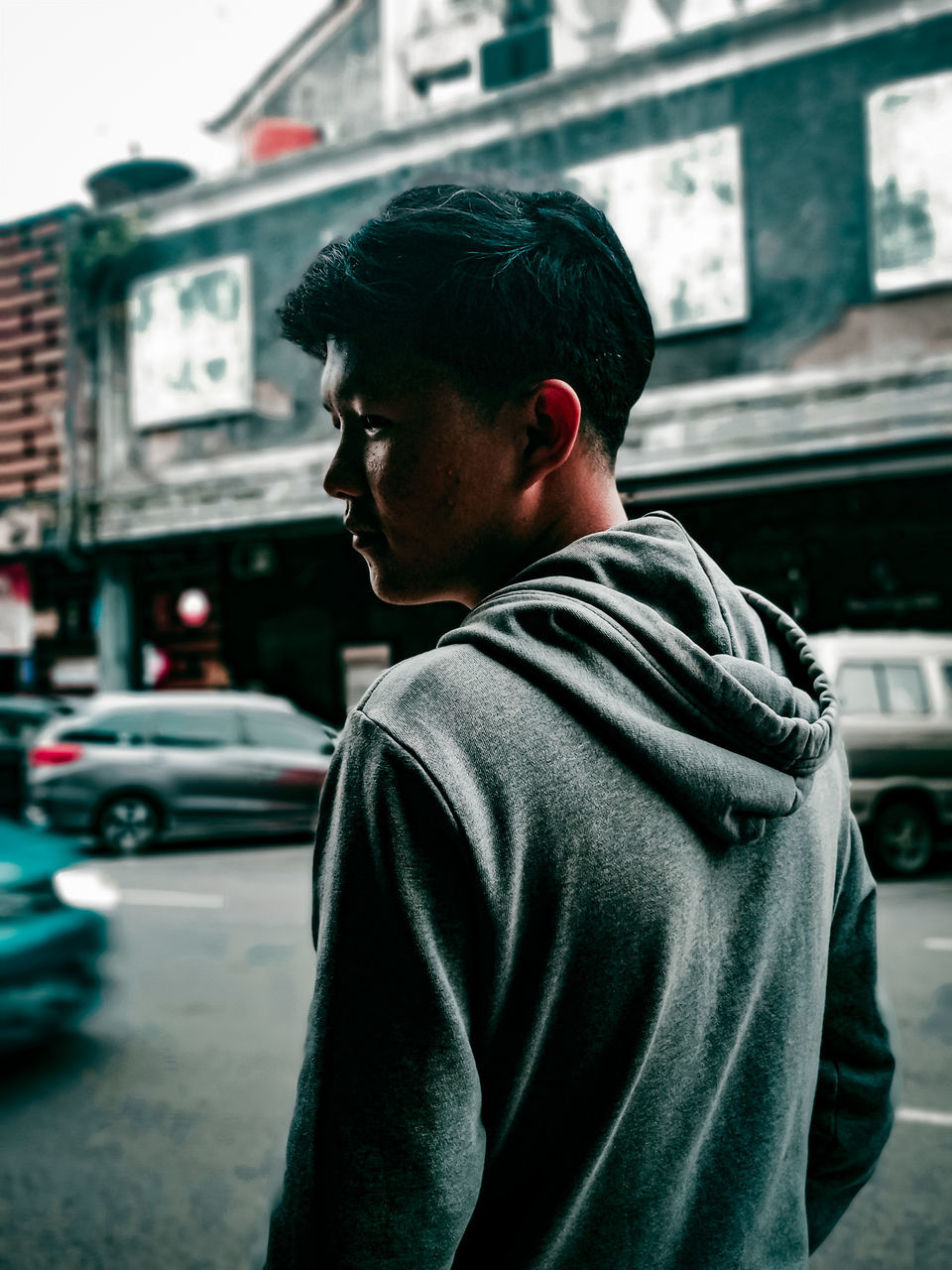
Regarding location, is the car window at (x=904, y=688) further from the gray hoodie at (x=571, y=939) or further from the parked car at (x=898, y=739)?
the gray hoodie at (x=571, y=939)

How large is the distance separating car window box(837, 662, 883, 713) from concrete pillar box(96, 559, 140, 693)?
937cm

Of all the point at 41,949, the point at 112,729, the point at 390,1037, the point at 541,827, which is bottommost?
the point at 41,949

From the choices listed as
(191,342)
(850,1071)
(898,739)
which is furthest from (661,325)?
(850,1071)

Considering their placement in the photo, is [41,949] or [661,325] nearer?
[41,949]

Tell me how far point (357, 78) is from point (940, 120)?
1115cm

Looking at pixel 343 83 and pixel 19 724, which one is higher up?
pixel 343 83

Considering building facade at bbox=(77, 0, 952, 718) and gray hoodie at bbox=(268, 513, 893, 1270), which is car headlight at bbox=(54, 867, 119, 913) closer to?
gray hoodie at bbox=(268, 513, 893, 1270)

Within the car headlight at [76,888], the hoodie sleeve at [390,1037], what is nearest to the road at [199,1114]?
the hoodie sleeve at [390,1037]

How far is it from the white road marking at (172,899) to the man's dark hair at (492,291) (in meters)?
6.98

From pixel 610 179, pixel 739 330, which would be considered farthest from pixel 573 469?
pixel 610 179

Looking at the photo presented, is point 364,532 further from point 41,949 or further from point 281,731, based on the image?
point 281,731

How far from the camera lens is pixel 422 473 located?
0.92 meters

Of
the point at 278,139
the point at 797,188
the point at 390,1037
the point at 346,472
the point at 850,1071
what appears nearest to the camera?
the point at 390,1037

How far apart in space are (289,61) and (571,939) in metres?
19.8
